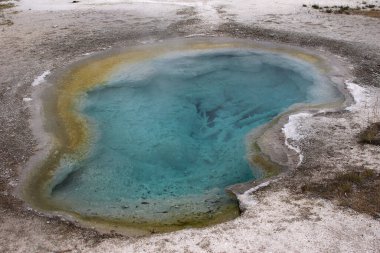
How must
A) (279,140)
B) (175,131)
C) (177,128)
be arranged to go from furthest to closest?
(177,128)
(175,131)
(279,140)

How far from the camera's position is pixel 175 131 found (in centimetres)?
1188

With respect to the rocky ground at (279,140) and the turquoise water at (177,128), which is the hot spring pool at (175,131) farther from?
the rocky ground at (279,140)

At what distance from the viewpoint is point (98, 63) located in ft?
51.1

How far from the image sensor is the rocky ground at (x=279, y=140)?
24.3ft

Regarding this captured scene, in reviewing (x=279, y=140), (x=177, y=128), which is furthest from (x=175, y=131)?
(x=279, y=140)

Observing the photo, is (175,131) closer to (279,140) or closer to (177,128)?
(177,128)

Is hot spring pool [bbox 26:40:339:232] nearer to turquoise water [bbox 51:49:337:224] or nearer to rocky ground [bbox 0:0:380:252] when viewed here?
turquoise water [bbox 51:49:337:224]

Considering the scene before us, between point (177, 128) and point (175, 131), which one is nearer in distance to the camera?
point (175, 131)

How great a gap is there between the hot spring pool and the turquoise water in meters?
0.02

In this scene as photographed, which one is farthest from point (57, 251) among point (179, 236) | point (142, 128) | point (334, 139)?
point (334, 139)

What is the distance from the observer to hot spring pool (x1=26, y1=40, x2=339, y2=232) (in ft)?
29.1

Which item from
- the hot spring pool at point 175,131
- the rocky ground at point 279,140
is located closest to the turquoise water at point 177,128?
the hot spring pool at point 175,131

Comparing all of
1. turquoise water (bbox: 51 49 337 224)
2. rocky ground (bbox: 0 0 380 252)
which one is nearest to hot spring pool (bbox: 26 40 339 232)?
turquoise water (bbox: 51 49 337 224)

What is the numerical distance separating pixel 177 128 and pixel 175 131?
19 cm
